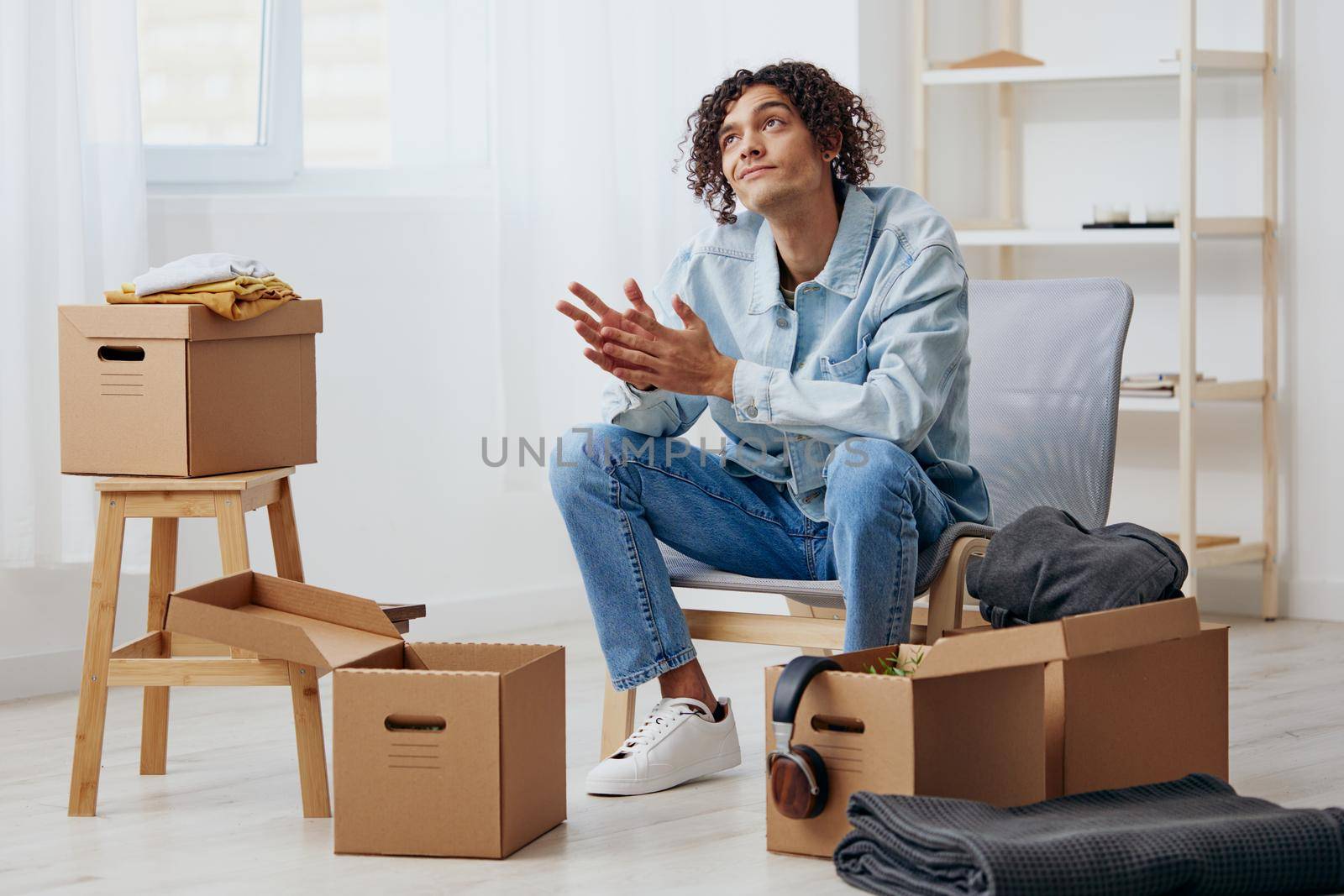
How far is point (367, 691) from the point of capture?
1.88m

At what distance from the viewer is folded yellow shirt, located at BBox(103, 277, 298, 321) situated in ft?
7.00

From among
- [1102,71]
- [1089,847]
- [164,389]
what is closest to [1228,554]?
[1102,71]

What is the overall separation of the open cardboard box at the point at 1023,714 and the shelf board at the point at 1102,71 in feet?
6.04

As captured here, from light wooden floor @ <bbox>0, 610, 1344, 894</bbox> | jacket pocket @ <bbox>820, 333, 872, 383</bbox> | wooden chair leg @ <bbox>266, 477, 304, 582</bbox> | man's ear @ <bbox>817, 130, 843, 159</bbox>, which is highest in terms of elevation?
man's ear @ <bbox>817, 130, 843, 159</bbox>

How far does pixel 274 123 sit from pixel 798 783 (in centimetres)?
212

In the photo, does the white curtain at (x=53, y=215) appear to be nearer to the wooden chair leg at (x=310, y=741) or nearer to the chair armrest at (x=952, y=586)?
the wooden chair leg at (x=310, y=741)

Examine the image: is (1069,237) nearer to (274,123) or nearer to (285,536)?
(274,123)

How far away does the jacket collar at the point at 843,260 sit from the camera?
7.45ft

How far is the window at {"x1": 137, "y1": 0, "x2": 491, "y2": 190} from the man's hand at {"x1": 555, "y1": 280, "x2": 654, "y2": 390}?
1.46 metres

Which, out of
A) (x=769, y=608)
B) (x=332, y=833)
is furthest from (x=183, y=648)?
(x=769, y=608)

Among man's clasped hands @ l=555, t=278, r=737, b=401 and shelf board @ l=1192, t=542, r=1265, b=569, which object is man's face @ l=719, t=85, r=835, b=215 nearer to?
man's clasped hands @ l=555, t=278, r=737, b=401

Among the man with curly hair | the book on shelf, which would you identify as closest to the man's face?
the man with curly hair

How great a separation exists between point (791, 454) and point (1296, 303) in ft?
6.05

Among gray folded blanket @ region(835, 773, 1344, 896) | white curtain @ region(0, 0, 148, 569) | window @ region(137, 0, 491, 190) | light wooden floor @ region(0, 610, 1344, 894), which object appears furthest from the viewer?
window @ region(137, 0, 491, 190)
